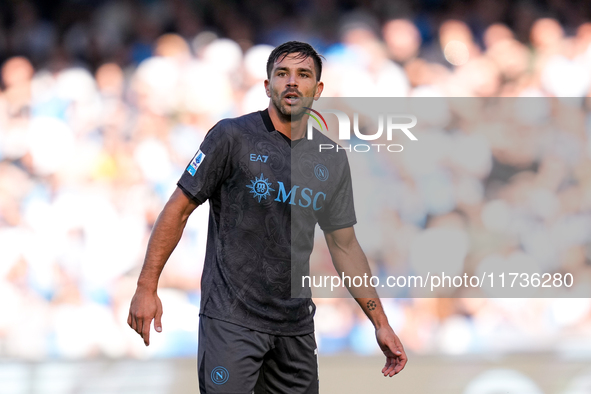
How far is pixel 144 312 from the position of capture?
1.88 metres

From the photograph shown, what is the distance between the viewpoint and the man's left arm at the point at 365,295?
2186 millimetres

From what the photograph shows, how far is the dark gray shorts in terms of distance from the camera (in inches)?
75.4

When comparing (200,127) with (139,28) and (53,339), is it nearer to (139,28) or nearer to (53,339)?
(139,28)

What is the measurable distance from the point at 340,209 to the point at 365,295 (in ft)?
1.06

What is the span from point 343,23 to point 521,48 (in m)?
1.16

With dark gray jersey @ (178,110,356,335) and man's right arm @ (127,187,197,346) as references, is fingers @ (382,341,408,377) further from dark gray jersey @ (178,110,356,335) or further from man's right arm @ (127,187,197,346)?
man's right arm @ (127,187,197,346)

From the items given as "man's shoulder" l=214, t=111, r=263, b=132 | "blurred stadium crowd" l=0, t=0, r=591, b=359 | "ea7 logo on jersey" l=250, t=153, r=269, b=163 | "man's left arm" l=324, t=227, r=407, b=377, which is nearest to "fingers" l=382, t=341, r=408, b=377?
"man's left arm" l=324, t=227, r=407, b=377

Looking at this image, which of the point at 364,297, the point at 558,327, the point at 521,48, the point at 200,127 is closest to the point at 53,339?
the point at 200,127

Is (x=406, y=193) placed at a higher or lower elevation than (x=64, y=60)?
lower

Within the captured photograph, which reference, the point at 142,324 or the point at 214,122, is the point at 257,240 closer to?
the point at 142,324

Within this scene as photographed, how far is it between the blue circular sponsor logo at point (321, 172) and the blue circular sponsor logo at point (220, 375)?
723 millimetres

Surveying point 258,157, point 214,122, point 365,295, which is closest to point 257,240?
point 258,157

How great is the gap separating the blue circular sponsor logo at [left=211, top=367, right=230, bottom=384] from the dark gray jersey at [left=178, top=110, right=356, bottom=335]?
0.50 ft

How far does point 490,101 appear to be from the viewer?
3988 mm
